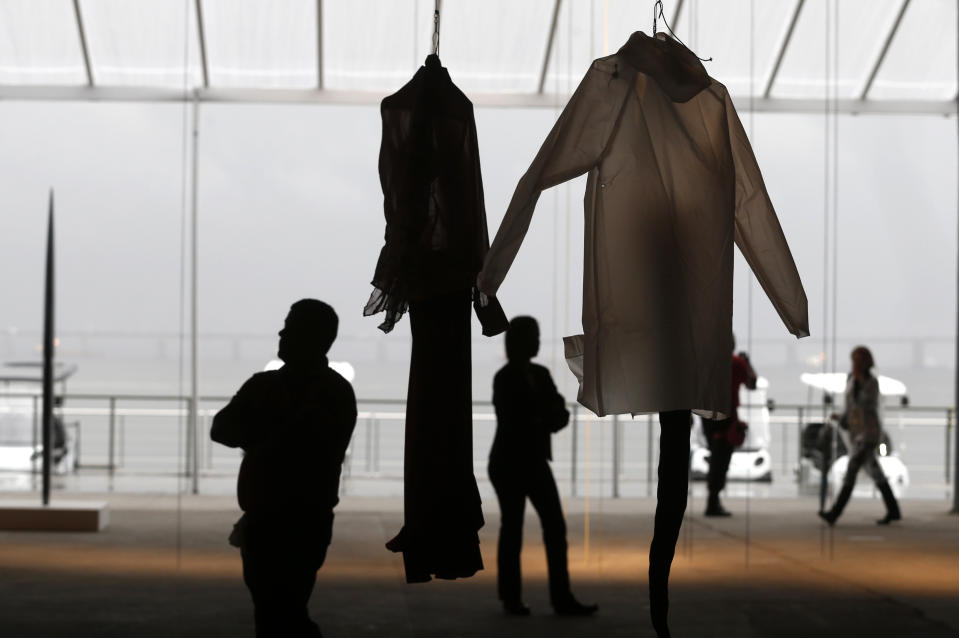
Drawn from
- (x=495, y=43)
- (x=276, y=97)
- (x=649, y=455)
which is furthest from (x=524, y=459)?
(x=649, y=455)

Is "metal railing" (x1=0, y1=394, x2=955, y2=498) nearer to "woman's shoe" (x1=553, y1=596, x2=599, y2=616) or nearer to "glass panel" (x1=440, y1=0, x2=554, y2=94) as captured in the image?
"glass panel" (x1=440, y1=0, x2=554, y2=94)

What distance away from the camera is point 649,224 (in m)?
2.43

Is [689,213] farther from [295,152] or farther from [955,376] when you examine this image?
[955,376]

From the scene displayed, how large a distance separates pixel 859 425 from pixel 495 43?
2.76 metres

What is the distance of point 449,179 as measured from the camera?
2539 mm

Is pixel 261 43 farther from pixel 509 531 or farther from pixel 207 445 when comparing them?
pixel 509 531

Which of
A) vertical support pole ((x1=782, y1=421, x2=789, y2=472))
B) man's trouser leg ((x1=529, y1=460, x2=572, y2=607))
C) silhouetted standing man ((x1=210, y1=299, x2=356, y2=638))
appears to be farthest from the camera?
vertical support pole ((x1=782, y1=421, x2=789, y2=472))

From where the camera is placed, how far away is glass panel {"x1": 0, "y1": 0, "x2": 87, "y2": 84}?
5.92m

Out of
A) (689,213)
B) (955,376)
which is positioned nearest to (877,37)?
(955,376)

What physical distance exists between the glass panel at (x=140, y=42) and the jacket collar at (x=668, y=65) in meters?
3.71

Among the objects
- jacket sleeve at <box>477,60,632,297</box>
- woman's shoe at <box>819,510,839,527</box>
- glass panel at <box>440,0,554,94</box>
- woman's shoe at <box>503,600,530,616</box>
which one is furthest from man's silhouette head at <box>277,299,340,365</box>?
woman's shoe at <box>819,510,839,527</box>

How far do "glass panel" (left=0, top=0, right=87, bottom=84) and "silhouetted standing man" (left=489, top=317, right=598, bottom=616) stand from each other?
2981 mm

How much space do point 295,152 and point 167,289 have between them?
34.8 inches

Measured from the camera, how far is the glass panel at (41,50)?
5.92 metres
